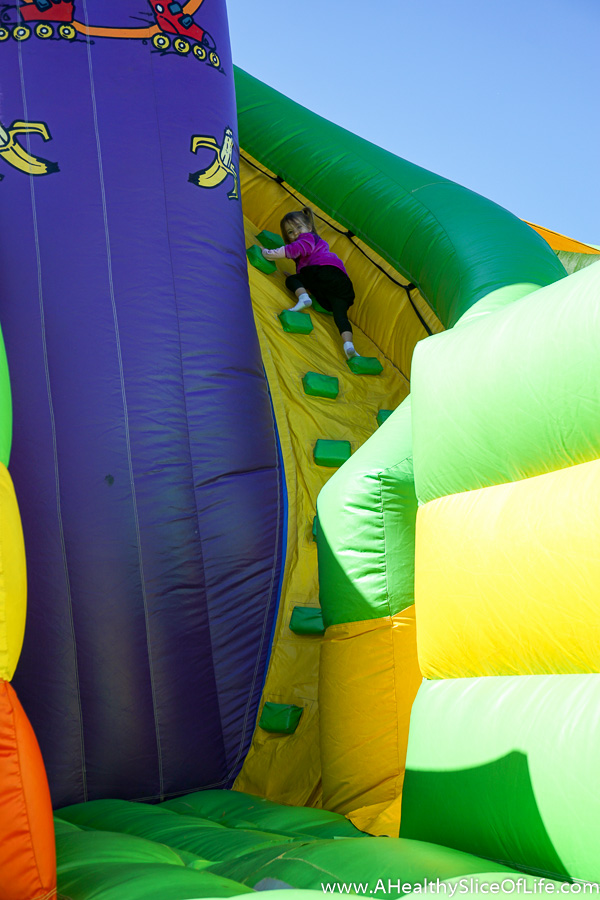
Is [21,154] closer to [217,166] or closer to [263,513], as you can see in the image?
[217,166]

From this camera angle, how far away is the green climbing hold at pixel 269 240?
128 inches

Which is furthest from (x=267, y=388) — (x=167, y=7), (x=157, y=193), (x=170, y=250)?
(x=167, y=7)

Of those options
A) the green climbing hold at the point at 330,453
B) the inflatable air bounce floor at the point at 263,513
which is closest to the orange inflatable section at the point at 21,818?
the inflatable air bounce floor at the point at 263,513

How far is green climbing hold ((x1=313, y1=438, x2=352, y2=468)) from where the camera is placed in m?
2.54

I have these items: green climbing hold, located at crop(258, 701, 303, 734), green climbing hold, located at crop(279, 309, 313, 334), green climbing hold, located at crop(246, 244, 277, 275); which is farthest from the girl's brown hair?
green climbing hold, located at crop(258, 701, 303, 734)

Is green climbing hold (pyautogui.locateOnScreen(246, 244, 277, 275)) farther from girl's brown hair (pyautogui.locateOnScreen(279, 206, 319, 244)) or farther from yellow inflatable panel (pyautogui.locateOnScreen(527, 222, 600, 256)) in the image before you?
yellow inflatable panel (pyautogui.locateOnScreen(527, 222, 600, 256))

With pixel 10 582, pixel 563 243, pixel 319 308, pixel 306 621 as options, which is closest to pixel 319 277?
pixel 319 308

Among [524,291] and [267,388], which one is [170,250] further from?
[524,291]

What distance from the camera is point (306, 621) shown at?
2242mm

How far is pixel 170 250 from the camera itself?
2396 millimetres

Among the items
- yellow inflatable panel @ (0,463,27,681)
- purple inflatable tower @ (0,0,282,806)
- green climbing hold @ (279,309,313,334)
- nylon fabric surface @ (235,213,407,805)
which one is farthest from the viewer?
green climbing hold @ (279,309,313,334)

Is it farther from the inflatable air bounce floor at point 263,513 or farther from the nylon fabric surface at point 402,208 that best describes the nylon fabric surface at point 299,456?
the nylon fabric surface at point 402,208

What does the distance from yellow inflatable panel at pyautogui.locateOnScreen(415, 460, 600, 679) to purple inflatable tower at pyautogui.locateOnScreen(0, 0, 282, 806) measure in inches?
34.4

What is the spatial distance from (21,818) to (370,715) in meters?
0.77
